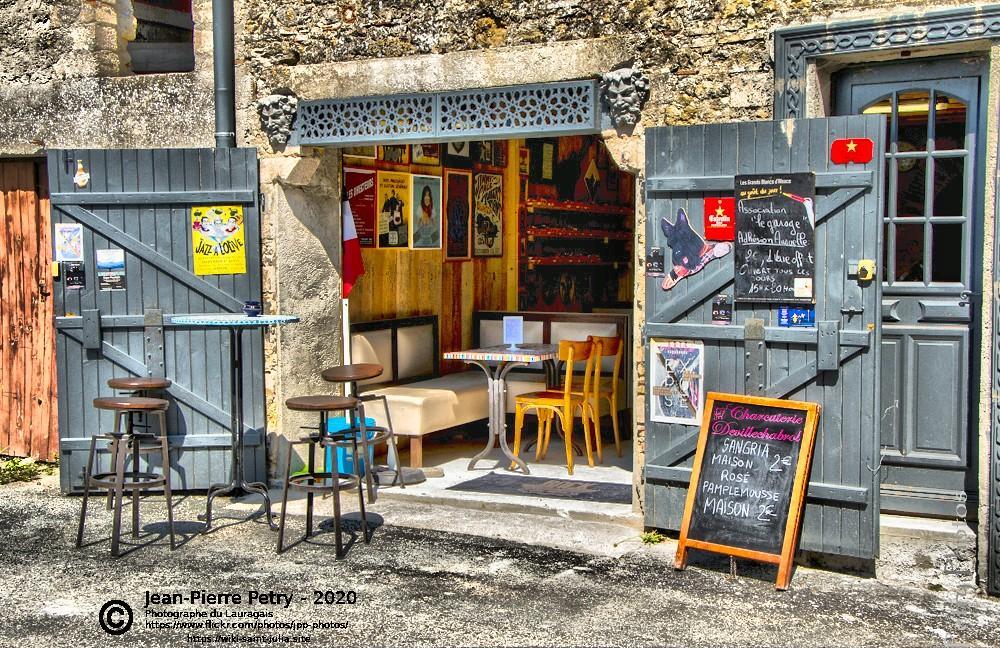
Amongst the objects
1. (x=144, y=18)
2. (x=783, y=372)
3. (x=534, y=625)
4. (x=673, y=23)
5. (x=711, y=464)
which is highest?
(x=144, y=18)

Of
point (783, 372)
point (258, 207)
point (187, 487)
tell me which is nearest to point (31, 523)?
point (187, 487)

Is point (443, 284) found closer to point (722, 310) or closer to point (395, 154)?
point (395, 154)

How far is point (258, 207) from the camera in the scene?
302 inches

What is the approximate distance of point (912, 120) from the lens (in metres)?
6.33

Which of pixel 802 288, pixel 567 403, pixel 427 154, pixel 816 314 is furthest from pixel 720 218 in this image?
pixel 427 154

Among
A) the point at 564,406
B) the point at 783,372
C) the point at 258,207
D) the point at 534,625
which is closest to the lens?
the point at 534,625

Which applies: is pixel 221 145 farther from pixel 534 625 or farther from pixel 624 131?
pixel 534 625

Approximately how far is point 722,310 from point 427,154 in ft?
12.9

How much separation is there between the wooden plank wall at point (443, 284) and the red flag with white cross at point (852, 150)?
3794 millimetres

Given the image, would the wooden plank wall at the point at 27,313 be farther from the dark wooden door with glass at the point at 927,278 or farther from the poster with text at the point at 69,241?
the dark wooden door with glass at the point at 927,278

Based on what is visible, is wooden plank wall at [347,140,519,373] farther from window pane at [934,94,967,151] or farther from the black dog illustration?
window pane at [934,94,967,151]

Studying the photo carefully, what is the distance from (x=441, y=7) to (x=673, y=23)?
4.85 ft

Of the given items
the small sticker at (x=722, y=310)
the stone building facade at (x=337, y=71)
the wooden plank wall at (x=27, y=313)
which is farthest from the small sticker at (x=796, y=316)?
the wooden plank wall at (x=27, y=313)

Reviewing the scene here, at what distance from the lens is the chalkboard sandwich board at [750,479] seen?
226 inches
